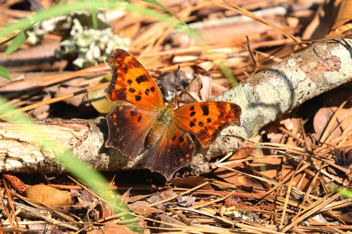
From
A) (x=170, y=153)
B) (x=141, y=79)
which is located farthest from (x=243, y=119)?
(x=141, y=79)

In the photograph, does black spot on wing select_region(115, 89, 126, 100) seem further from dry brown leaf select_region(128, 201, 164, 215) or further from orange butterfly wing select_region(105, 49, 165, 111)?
dry brown leaf select_region(128, 201, 164, 215)

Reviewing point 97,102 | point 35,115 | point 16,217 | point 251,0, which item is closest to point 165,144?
point 97,102

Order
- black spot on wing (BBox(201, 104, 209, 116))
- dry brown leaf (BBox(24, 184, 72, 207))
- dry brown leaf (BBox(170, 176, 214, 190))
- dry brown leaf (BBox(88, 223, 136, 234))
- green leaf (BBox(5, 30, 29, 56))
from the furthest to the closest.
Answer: dry brown leaf (BBox(170, 176, 214, 190)) → black spot on wing (BBox(201, 104, 209, 116)) → dry brown leaf (BBox(24, 184, 72, 207)) → dry brown leaf (BBox(88, 223, 136, 234)) → green leaf (BBox(5, 30, 29, 56))

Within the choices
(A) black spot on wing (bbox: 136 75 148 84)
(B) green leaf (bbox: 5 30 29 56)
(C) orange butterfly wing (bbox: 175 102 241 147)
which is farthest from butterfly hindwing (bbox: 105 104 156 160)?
(B) green leaf (bbox: 5 30 29 56)

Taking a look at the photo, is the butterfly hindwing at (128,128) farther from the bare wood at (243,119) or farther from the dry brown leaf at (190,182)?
the dry brown leaf at (190,182)

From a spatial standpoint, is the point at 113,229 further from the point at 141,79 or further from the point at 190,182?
the point at 141,79

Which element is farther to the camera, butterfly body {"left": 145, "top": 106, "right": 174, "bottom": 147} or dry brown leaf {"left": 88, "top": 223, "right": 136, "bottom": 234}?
butterfly body {"left": 145, "top": 106, "right": 174, "bottom": 147}

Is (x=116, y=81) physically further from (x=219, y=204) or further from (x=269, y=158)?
(x=269, y=158)
